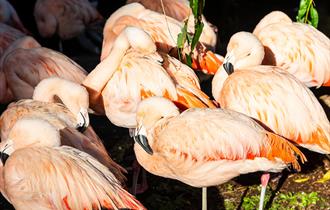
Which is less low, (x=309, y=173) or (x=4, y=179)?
(x=4, y=179)

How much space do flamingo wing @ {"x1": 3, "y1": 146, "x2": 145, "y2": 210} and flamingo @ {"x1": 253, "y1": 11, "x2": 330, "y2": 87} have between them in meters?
2.28

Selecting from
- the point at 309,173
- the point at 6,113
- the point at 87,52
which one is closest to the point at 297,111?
the point at 309,173

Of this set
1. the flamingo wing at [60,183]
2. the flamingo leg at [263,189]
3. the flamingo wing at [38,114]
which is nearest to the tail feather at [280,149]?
the flamingo leg at [263,189]

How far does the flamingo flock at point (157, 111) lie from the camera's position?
4379mm

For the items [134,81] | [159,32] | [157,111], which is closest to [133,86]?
[134,81]

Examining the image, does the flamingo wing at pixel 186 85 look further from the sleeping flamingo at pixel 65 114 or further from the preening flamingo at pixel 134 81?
the sleeping flamingo at pixel 65 114

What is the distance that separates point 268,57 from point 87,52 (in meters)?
3.47

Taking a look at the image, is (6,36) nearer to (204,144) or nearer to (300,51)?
(300,51)

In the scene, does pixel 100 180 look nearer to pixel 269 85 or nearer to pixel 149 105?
pixel 149 105

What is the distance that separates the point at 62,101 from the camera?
541 cm

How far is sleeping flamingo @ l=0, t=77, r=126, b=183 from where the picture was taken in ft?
16.3

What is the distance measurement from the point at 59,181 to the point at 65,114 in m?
1.01

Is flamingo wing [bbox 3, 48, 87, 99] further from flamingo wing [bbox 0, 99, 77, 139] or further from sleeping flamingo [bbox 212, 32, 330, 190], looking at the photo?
sleeping flamingo [bbox 212, 32, 330, 190]

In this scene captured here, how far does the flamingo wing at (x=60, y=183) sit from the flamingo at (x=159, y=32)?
2.15m
